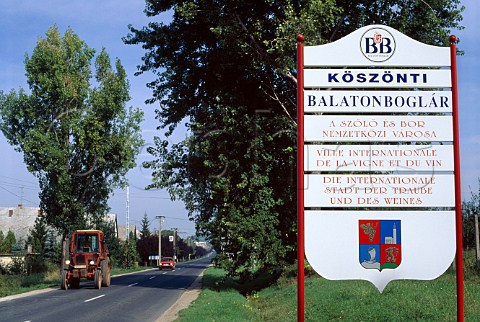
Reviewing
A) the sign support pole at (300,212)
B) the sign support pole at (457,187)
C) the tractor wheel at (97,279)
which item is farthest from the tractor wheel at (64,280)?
→ the sign support pole at (457,187)

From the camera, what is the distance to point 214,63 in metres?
26.9

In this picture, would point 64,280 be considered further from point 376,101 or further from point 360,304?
point 376,101

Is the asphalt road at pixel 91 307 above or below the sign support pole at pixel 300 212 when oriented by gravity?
below

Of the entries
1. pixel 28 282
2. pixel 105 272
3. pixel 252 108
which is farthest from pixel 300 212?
pixel 28 282

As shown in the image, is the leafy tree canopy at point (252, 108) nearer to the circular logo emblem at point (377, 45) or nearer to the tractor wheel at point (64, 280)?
the tractor wheel at point (64, 280)

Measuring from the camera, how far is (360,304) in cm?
1419

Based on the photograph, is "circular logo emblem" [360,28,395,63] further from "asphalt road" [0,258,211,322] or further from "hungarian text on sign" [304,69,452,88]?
→ "asphalt road" [0,258,211,322]

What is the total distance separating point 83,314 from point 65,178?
24543mm

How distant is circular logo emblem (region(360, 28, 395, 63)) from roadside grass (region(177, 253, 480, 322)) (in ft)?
20.1

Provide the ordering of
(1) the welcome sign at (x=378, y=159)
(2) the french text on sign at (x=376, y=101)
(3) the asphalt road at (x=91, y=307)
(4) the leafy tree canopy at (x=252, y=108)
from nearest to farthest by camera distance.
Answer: (1) the welcome sign at (x=378, y=159) < (2) the french text on sign at (x=376, y=101) < (3) the asphalt road at (x=91, y=307) < (4) the leafy tree canopy at (x=252, y=108)

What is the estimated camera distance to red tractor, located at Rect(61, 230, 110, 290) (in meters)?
30.7

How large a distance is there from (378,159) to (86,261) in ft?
85.6

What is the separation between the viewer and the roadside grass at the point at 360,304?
12.3 metres

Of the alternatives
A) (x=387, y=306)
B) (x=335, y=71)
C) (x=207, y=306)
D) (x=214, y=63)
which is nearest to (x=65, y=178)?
(x=214, y=63)
